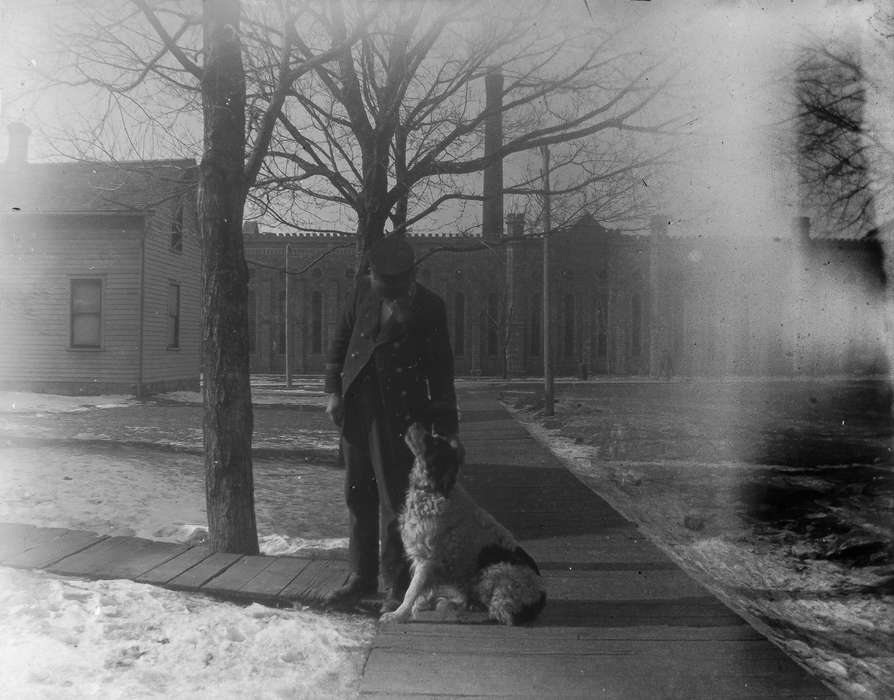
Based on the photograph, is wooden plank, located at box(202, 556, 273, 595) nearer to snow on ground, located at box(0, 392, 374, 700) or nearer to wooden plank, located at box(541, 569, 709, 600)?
snow on ground, located at box(0, 392, 374, 700)

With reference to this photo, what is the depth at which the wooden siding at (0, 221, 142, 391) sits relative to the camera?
53.6 feet

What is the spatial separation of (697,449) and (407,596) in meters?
8.90

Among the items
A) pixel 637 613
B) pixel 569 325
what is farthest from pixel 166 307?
pixel 637 613

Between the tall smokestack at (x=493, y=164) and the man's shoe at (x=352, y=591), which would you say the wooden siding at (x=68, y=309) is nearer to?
the tall smokestack at (x=493, y=164)

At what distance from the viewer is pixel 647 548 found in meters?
4.78

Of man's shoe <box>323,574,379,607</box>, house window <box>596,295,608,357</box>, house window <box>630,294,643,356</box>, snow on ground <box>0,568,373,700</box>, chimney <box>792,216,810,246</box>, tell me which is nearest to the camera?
snow on ground <box>0,568,373,700</box>

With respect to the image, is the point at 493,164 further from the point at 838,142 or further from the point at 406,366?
the point at 406,366

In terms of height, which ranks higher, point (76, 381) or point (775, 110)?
point (775, 110)

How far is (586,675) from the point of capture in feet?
8.65

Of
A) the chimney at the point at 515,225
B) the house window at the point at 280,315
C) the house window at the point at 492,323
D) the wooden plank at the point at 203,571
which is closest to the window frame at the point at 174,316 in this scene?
the house window at the point at 280,315

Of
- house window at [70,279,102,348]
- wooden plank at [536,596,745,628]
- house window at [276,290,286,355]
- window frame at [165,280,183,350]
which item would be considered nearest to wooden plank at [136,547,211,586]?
wooden plank at [536,596,745,628]

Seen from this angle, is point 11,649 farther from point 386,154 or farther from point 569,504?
point 386,154

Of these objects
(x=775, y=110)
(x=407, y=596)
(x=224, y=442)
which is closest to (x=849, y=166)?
(x=775, y=110)

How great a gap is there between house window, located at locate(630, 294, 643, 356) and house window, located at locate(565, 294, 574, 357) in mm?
1166
